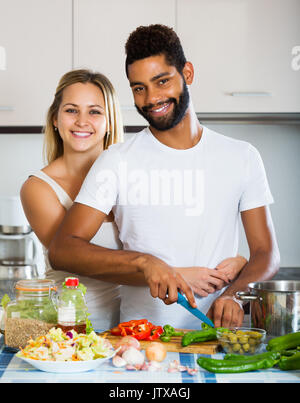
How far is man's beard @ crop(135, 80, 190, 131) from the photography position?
5.07 ft

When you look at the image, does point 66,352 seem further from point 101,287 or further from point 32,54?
point 32,54

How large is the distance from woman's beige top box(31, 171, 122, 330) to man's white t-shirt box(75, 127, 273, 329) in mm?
67

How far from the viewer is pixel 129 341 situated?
A: 3.53ft

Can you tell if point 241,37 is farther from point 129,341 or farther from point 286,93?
point 129,341

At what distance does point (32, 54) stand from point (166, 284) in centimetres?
176

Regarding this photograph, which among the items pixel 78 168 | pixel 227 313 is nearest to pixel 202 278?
pixel 227 313

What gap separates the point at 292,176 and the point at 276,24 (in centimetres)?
76

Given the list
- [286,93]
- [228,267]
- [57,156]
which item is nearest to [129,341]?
[228,267]

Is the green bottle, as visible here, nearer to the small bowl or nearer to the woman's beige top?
the small bowl

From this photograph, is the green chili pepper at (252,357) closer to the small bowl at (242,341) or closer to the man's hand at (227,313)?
the small bowl at (242,341)

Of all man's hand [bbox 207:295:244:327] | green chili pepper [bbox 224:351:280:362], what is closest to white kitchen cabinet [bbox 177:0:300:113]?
man's hand [bbox 207:295:244:327]

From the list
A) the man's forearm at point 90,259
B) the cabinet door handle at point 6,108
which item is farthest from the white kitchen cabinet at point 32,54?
the man's forearm at point 90,259

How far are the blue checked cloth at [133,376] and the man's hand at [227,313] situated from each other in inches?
9.0

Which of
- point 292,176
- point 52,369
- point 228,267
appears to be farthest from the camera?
point 292,176
